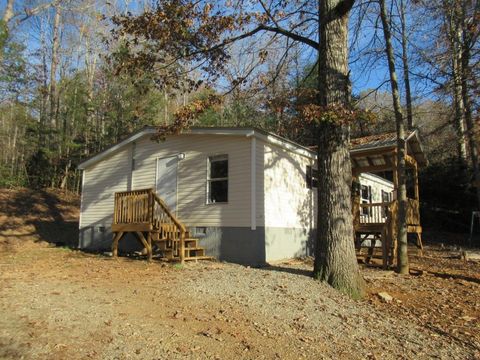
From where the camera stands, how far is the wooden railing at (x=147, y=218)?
10.7m

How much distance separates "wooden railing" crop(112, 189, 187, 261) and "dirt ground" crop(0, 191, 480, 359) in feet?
3.83

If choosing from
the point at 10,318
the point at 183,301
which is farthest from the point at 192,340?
the point at 10,318

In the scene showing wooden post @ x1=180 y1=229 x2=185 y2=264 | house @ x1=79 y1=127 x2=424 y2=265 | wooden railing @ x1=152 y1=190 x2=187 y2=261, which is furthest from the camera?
house @ x1=79 y1=127 x2=424 y2=265

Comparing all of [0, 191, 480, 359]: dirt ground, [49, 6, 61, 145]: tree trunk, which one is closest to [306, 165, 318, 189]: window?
[0, 191, 480, 359]: dirt ground

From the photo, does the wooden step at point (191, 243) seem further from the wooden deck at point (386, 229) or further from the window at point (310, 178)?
the wooden deck at point (386, 229)

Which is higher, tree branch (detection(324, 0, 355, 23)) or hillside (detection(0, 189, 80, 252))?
tree branch (detection(324, 0, 355, 23))

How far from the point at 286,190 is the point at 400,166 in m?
3.37

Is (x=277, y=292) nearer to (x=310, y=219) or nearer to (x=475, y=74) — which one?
(x=310, y=219)

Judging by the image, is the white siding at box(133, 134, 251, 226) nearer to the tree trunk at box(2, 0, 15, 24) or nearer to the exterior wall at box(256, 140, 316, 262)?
the exterior wall at box(256, 140, 316, 262)

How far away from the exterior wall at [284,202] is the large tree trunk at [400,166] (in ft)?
10.4

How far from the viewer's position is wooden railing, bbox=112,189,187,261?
10.7 meters

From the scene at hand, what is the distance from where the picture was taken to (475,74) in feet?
32.6

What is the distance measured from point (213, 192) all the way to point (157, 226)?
5.91 feet

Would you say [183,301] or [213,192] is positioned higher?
[213,192]
